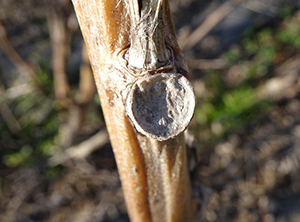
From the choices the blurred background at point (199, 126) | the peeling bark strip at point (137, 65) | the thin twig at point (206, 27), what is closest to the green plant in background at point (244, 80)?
the blurred background at point (199, 126)

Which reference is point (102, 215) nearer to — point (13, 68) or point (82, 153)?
point (82, 153)

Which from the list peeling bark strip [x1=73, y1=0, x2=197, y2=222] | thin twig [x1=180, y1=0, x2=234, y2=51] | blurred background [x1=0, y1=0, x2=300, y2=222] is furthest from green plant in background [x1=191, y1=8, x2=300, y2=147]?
peeling bark strip [x1=73, y1=0, x2=197, y2=222]

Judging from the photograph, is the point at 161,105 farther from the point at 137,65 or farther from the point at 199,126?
the point at 199,126

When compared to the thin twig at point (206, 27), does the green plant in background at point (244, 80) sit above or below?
below

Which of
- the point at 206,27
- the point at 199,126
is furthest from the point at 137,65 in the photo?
the point at 199,126

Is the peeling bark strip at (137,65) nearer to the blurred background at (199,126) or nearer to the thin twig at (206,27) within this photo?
the blurred background at (199,126)

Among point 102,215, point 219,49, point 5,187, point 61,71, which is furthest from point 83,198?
point 219,49

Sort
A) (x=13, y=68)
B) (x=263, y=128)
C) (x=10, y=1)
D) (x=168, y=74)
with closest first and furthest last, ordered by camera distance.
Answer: (x=168, y=74) → (x=263, y=128) → (x=13, y=68) → (x=10, y=1)

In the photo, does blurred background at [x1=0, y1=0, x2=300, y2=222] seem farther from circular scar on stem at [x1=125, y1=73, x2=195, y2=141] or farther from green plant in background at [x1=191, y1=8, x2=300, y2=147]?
circular scar on stem at [x1=125, y1=73, x2=195, y2=141]

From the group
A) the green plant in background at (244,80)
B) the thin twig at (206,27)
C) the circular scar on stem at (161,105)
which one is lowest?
the green plant in background at (244,80)
